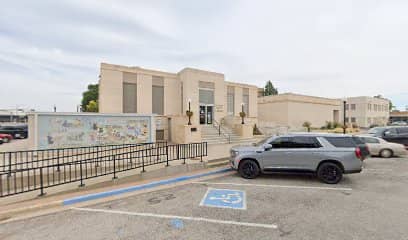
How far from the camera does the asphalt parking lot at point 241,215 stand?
3.62m

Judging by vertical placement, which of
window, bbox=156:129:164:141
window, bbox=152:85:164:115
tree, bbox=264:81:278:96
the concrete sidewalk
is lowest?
the concrete sidewalk

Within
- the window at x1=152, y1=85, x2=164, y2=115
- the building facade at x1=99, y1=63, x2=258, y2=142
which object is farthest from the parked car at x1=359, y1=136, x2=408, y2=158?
the window at x1=152, y1=85, x2=164, y2=115

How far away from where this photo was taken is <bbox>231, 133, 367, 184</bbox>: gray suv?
6.35 meters

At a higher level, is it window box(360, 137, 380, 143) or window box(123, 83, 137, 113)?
window box(123, 83, 137, 113)

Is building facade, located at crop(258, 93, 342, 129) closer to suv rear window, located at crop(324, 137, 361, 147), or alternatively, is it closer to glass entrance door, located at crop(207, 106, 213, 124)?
glass entrance door, located at crop(207, 106, 213, 124)

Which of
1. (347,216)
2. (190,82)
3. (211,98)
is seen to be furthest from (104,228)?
(211,98)

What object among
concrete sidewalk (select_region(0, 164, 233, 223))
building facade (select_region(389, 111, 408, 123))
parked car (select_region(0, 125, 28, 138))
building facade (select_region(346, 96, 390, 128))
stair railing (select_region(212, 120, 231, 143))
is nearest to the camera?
concrete sidewalk (select_region(0, 164, 233, 223))

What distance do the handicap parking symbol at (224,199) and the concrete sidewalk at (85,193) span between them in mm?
1521

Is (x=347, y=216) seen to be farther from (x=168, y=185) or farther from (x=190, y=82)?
(x=190, y=82)

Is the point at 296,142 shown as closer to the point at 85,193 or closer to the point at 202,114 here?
the point at 85,193

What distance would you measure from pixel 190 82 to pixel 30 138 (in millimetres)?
13352

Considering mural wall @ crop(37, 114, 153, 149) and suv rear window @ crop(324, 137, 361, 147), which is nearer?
suv rear window @ crop(324, 137, 361, 147)

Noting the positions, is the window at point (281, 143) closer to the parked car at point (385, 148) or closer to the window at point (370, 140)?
the parked car at point (385, 148)

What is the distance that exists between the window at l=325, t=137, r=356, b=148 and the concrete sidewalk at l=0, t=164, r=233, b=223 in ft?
12.9
